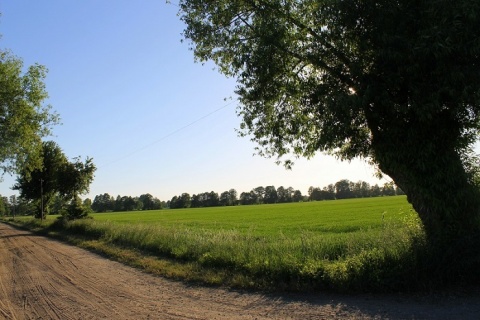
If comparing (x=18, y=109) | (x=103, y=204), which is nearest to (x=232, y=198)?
(x=103, y=204)

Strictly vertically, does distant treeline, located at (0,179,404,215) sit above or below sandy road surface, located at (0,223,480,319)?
above

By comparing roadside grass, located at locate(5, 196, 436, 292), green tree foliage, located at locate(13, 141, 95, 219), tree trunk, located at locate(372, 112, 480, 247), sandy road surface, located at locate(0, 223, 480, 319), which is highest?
green tree foliage, located at locate(13, 141, 95, 219)

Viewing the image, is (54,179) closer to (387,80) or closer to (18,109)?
(18,109)

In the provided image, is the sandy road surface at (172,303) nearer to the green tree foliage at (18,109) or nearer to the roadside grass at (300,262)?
the roadside grass at (300,262)

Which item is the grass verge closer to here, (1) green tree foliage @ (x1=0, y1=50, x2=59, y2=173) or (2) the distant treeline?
(1) green tree foliage @ (x1=0, y1=50, x2=59, y2=173)

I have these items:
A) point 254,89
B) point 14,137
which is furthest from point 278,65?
point 14,137

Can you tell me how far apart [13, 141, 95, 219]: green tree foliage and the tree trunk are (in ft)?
114

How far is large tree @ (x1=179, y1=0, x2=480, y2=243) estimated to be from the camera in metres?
7.29

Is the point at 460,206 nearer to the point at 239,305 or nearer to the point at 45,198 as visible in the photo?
the point at 239,305

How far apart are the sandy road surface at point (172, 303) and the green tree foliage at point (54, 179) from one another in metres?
29.6

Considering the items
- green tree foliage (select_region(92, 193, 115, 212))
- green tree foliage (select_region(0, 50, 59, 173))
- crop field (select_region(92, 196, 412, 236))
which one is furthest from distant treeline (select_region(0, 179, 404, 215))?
green tree foliage (select_region(0, 50, 59, 173))

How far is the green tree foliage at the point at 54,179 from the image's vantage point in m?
39.3

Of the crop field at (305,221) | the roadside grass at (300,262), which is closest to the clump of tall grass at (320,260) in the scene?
the roadside grass at (300,262)

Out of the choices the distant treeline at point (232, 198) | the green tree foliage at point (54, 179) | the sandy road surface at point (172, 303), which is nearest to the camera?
the sandy road surface at point (172, 303)
